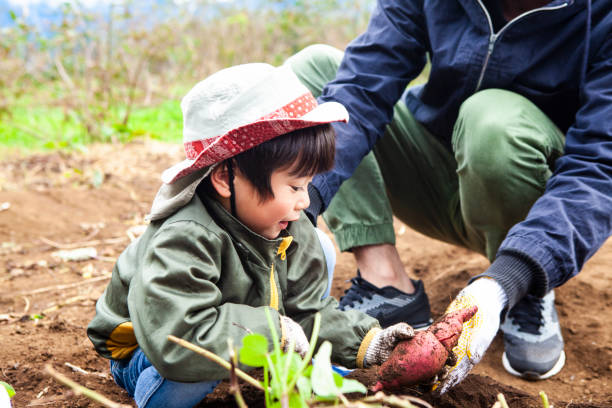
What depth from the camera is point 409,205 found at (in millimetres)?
2438

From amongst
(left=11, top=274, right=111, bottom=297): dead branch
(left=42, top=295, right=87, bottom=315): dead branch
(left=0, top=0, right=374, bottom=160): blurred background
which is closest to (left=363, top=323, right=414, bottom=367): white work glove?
(left=42, top=295, right=87, bottom=315): dead branch

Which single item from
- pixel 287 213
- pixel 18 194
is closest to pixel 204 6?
pixel 18 194

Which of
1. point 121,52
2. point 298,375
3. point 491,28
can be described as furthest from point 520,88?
point 121,52

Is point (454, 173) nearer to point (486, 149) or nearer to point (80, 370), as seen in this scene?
point (486, 149)

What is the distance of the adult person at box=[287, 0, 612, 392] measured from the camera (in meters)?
1.54

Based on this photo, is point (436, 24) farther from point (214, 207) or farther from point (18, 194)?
point (18, 194)

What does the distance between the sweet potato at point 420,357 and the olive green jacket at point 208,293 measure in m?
0.14

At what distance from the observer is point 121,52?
19.3 feet

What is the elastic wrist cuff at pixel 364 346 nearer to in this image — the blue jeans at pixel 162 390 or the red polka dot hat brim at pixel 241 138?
the blue jeans at pixel 162 390

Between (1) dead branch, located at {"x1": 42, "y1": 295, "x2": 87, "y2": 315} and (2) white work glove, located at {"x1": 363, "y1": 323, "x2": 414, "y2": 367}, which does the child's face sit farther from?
(1) dead branch, located at {"x1": 42, "y1": 295, "x2": 87, "y2": 315}

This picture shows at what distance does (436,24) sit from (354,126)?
467 mm

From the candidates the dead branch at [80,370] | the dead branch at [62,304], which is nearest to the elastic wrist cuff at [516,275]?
the dead branch at [80,370]

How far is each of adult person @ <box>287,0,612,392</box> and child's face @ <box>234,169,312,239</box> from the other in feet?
1.23

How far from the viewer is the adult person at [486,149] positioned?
1537 millimetres
